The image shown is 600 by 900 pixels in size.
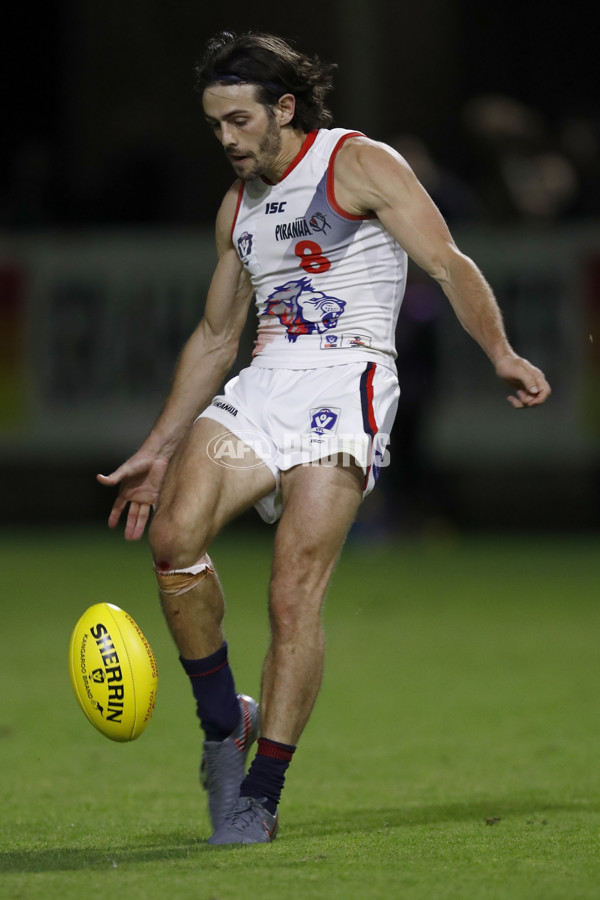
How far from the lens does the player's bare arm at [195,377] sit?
517 cm

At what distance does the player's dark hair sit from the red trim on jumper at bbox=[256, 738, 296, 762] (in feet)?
6.41

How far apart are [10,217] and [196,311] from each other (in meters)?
2.11

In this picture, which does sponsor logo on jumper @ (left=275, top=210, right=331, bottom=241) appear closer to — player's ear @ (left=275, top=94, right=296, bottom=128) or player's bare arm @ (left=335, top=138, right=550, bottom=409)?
player's bare arm @ (left=335, top=138, right=550, bottom=409)

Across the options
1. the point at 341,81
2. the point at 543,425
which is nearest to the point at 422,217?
the point at 543,425

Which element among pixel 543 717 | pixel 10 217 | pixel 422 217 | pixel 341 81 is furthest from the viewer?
pixel 341 81

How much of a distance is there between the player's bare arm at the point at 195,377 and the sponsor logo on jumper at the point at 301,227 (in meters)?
0.26

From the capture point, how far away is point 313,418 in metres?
4.85

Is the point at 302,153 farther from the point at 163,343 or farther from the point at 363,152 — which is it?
the point at 163,343

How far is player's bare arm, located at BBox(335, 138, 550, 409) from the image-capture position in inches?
186

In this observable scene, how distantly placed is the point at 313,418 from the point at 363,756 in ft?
5.70

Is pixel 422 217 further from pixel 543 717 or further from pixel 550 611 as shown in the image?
pixel 550 611

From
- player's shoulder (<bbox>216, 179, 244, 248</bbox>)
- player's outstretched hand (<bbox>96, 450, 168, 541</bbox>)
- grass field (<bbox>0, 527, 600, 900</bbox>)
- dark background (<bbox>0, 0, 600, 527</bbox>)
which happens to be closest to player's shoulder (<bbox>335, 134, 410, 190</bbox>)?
player's shoulder (<bbox>216, 179, 244, 248</bbox>)

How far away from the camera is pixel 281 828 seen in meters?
4.85

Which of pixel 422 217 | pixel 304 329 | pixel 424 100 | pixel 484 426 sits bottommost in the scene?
pixel 484 426
